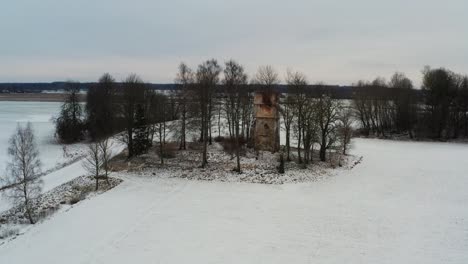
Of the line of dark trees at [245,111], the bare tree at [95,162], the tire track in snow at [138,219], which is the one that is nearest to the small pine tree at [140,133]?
the line of dark trees at [245,111]

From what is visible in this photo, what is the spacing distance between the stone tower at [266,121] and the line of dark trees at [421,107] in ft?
87.2

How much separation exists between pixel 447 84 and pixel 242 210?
45.1 m

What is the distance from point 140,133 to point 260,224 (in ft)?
61.7

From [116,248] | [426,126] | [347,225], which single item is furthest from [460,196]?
Result: [426,126]

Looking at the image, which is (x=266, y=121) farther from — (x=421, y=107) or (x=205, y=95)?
(x=421, y=107)

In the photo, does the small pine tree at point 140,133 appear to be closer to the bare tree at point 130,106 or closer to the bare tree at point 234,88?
the bare tree at point 130,106

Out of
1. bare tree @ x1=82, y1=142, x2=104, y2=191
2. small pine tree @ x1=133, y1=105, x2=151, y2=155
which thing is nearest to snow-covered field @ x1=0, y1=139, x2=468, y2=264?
bare tree @ x1=82, y1=142, x2=104, y2=191

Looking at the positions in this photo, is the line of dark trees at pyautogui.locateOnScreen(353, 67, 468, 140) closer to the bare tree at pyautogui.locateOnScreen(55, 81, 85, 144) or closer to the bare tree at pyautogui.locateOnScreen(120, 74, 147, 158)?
the bare tree at pyautogui.locateOnScreen(120, 74, 147, 158)

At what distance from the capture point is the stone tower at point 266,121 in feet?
117

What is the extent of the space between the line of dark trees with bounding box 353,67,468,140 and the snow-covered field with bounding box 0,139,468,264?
1047 inches

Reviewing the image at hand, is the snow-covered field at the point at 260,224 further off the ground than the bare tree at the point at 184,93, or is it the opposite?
the bare tree at the point at 184,93

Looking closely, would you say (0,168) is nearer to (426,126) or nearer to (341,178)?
(341,178)

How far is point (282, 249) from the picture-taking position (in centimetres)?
1638

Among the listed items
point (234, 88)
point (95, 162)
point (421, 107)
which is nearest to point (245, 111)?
point (234, 88)
